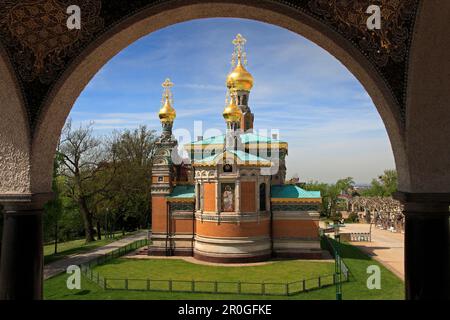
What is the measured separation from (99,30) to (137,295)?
1134 cm

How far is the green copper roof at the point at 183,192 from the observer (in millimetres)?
22328

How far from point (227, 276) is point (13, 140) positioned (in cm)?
1351

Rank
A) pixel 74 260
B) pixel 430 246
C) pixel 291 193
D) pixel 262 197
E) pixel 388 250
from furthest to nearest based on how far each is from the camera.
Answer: pixel 388 250, pixel 291 193, pixel 74 260, pixel 262 197, pixel 430 246

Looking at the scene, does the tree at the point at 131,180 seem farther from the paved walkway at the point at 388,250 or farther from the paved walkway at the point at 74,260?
the paved walkway at the point at 388,250

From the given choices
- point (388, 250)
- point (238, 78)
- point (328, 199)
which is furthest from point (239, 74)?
point (328, 199)

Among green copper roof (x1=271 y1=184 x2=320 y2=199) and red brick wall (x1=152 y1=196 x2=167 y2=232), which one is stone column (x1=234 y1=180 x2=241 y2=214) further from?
red brick wall (x1=152 y1=196 x2=167 y2=232)

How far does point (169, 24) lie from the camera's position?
498 centimetres

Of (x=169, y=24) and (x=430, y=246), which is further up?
(x=169, y=24)

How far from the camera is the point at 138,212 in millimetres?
34844

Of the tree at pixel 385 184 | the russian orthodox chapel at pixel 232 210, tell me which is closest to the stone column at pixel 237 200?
the russian orthodox chapel at pixel 232 210

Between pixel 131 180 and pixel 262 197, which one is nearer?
pixel 262 197

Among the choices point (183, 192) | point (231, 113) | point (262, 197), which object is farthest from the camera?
point (231, 113)

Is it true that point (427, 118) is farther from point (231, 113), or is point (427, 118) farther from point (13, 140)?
point (231, 113)
